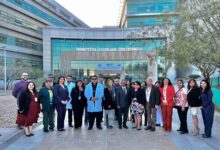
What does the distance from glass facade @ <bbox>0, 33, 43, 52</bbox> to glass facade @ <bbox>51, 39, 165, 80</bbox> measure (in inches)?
345

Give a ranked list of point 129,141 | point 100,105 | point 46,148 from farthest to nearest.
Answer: point 100,105
point 129,141
point 46,148

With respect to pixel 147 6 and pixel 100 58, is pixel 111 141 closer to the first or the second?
pixel 100 58

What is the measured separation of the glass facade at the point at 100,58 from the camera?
58.9 metres

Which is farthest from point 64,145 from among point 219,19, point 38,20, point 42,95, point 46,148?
point 38,20

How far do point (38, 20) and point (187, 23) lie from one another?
2423 inches

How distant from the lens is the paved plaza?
24.6ft

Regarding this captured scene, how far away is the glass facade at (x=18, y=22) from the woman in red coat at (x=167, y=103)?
53.9 m

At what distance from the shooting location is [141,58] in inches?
2313

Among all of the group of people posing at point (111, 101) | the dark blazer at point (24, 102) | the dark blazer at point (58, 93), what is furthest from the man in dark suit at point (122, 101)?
the dark blazer at point (24, 102)

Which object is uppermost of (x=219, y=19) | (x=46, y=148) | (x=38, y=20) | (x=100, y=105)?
(x=38, y=20)

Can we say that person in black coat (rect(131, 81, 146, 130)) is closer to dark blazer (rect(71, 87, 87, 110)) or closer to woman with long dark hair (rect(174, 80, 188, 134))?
woman with long dark hair (rect(174, 80, 188, 134))

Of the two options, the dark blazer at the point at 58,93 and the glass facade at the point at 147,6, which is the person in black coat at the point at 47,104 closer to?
the dark blazer at the point at 58,93

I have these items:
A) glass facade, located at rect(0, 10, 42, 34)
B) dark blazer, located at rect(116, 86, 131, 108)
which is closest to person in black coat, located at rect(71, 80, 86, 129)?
dark blazer, located at rect(116, 86, 131, 108)

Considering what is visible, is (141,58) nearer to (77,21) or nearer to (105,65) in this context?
(105,65)
